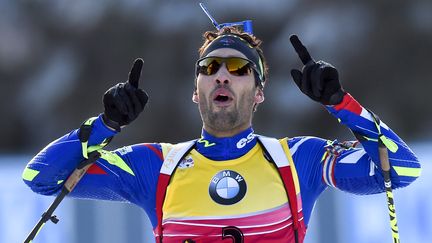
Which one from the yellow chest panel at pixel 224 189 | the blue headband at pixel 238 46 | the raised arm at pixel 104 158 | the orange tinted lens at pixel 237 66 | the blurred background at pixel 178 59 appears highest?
the blurred background at pixel 178 59

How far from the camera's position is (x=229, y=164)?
5062 millimetres

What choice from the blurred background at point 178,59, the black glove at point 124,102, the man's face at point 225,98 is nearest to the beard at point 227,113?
the man's face at point 225,98

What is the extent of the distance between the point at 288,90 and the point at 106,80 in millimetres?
2158

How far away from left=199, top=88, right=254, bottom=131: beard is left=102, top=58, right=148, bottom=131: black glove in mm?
462

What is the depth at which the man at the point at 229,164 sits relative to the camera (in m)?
4.74

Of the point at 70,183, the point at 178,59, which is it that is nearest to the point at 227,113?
the point at 70,183

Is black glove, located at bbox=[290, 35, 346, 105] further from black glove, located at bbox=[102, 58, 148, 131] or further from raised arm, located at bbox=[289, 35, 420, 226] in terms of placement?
black glove, located at bbox=[102, 58, 148, 131]

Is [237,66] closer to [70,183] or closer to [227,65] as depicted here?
[227,65]

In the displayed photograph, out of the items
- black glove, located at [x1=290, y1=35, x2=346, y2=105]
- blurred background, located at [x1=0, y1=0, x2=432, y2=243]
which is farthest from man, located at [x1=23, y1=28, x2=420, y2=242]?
blurred background, located at [x1=0, y1=0, x2=432, y2=243]

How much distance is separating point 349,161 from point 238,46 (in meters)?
0.88

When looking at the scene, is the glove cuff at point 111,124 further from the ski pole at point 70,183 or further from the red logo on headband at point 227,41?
the red logo on headband at point 227,41

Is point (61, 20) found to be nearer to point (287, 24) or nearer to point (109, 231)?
point (287, 24)

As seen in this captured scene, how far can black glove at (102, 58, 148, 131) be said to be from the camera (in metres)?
4.71

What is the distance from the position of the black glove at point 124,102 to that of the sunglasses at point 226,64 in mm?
471
